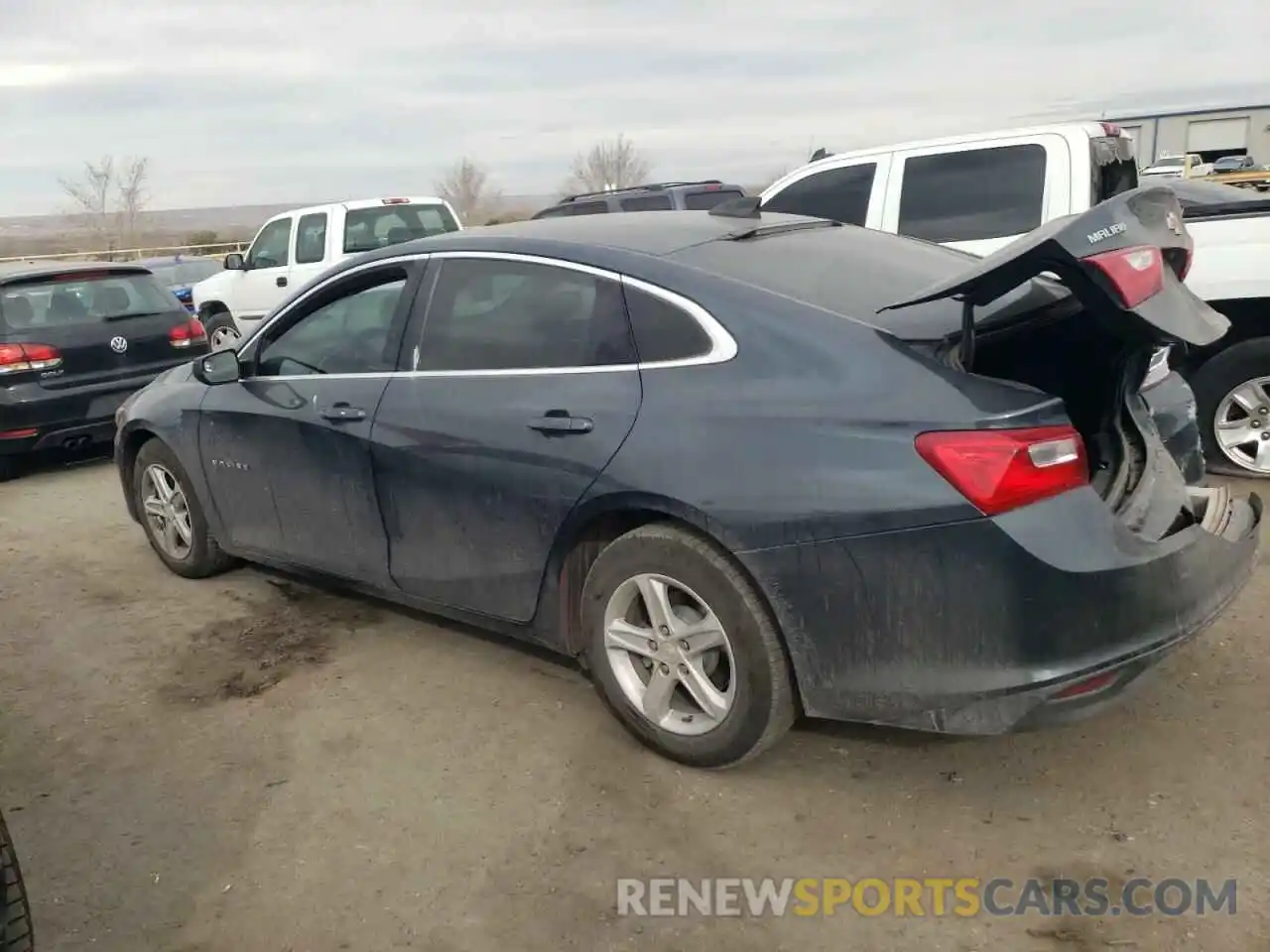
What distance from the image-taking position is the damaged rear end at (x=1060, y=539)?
8.86 ft

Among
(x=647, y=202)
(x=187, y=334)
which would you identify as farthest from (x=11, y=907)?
(x=647, y=202)

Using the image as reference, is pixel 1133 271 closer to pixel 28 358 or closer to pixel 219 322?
pixel 28 358

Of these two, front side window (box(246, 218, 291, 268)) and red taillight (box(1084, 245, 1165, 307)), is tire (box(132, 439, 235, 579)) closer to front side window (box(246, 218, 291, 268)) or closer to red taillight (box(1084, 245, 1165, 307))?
red taillight (box(1084, 245, 1165, 307))

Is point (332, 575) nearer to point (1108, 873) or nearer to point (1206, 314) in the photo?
point (1108, 873)

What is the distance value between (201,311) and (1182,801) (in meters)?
13.2

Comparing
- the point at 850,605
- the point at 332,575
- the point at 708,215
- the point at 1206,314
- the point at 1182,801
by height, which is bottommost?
the point at 1182,801

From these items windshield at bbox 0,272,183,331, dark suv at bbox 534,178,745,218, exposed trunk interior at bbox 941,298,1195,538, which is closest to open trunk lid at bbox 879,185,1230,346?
exposed trunk interior at bbox 941,298,1195,538

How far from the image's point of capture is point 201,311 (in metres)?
13.8

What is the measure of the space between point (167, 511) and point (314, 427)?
5.21ft

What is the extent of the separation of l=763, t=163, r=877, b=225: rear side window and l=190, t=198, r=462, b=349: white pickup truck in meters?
5.29

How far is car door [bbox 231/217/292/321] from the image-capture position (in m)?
12.4

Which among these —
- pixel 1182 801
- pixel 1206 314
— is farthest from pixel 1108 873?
pixel 1206 314

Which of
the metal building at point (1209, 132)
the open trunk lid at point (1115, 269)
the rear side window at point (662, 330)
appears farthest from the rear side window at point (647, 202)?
the metal building at point (1209, 132)

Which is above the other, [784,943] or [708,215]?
[708,215]
